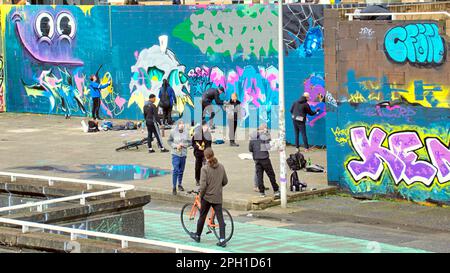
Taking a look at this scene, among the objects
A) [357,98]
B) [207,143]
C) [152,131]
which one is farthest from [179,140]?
[152,131]

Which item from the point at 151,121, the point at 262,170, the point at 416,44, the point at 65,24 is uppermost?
the point at 65,24

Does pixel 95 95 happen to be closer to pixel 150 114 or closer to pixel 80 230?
pixel 150 114

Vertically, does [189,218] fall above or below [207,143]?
below

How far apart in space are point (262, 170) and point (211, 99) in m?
10.4

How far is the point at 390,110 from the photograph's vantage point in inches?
861

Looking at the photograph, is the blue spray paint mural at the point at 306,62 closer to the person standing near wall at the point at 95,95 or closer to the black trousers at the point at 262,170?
the black trousers at the point at 262,170

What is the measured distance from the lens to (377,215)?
68.1 feet

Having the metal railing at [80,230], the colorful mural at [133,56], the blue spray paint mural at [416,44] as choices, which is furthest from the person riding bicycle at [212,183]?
the colorful mural at [133,56]

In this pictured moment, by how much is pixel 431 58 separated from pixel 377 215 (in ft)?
11.3

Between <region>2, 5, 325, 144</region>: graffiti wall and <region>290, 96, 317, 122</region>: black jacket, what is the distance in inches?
41.7

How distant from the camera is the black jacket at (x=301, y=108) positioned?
28.6m

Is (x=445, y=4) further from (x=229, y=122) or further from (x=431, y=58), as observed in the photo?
(x=229, y=122)

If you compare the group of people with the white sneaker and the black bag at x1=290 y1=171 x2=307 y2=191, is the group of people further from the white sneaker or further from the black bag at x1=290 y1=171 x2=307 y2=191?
the white sneaker
